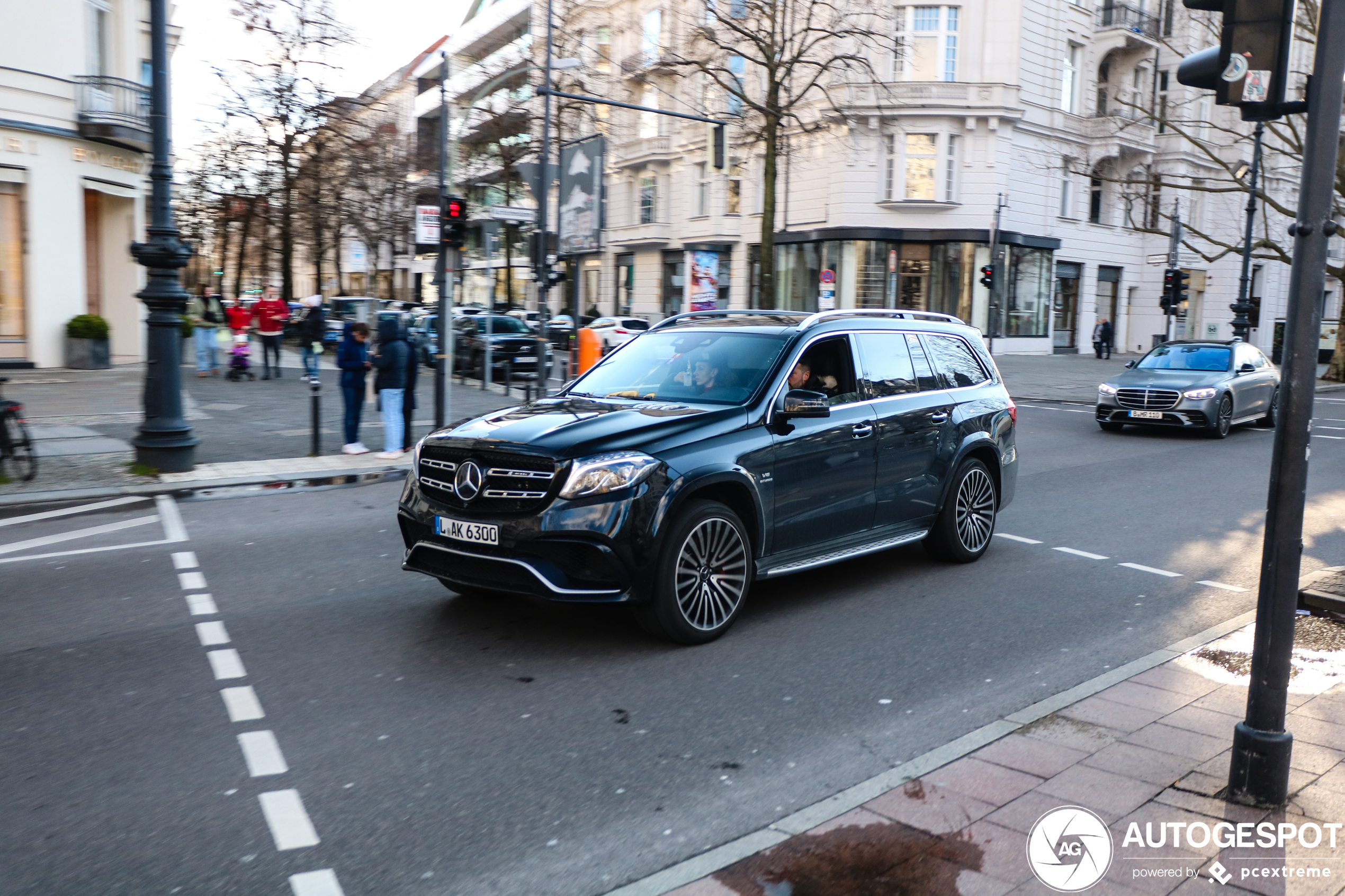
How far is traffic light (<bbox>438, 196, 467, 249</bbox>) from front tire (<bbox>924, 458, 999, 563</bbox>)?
374 inches

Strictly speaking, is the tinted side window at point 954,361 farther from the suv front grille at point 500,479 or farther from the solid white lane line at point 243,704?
the solid white lane line at point 243,704

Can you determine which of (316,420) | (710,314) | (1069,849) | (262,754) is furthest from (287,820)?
(316,420)

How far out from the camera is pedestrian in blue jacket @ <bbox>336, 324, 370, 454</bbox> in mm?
13766

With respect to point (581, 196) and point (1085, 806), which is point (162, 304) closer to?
point (581, 196)

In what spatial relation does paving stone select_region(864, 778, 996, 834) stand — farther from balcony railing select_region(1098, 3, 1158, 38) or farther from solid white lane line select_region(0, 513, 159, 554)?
balcony railing select_region(1098, 3, 1158, 38)

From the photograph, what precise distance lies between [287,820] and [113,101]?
2382cm

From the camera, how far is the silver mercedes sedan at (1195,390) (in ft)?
55.4

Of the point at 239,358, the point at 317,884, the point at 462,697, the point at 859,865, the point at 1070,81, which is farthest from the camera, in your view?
the point at 1070,81

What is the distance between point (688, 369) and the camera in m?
6.92

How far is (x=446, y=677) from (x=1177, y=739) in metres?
3.18

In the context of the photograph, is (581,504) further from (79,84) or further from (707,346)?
(79,84)

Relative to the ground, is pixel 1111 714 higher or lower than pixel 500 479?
lower

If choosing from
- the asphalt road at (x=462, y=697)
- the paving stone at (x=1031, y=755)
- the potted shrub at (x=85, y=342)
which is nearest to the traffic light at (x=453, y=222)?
the asphalt road at (x=462, y=697)

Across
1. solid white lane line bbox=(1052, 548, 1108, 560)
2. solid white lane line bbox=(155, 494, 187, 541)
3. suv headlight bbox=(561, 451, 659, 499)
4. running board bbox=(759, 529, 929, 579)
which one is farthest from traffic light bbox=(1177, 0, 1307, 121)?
solid white lane line bbox=(155, 494, 187, 541)
